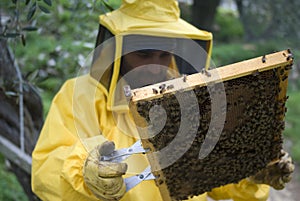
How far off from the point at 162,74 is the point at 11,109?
102 cm

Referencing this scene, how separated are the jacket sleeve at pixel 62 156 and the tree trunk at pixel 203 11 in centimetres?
696

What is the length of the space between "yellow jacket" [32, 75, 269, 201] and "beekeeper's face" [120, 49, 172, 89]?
0.51 feet

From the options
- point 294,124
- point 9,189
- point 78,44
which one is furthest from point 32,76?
point 294,124

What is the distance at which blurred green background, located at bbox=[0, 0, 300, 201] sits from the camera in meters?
3.65

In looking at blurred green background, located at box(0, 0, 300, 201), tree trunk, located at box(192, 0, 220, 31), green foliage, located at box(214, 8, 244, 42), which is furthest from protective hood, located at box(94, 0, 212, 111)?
green foliage, located at box(214, 8, 244, 42)

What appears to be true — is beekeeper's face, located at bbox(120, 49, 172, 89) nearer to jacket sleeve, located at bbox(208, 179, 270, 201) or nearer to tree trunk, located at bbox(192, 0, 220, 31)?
jacket sleeve, located at bbox(208, 179, 270, 201)

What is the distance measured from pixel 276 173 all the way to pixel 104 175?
89 cm

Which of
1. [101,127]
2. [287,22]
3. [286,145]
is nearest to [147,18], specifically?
[101,127]

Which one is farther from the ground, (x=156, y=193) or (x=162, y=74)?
(x=162, y=74)

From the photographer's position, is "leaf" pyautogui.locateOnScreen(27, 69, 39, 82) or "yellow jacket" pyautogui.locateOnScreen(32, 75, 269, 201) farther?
"leaf" pyautogui.locateOnScreen(27, 69, 39, 82)

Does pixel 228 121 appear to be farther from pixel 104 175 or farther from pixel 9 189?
pixel 9 189

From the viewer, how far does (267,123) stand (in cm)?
200

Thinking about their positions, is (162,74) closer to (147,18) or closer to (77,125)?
(147,18)

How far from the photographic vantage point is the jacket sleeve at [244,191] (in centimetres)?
245
